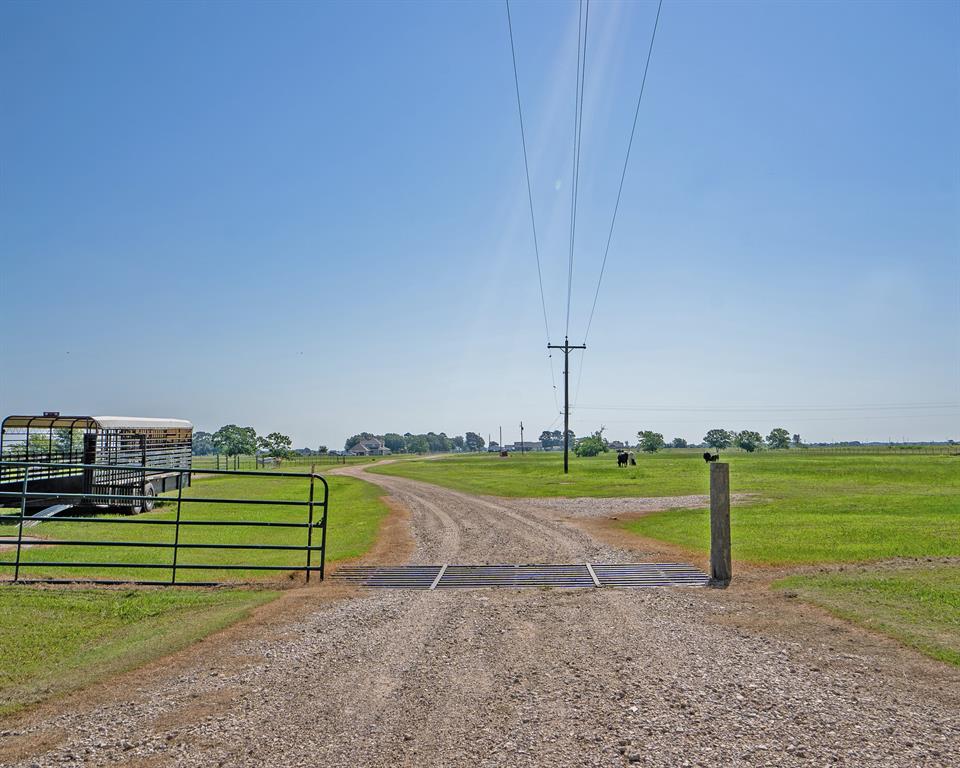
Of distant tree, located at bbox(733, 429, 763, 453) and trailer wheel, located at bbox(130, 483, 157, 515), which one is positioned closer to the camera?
trailer wheel, located at bbox(130, 483, 157, 515)

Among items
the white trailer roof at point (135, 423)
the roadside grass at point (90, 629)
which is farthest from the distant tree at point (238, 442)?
the roadside grass at point (90, 629)

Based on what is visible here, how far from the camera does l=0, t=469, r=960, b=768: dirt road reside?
433 centimetres

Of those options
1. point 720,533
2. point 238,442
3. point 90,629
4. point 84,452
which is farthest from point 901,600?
point 238,442

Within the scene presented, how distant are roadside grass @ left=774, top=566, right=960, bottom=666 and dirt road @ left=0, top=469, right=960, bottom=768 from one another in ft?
1.32

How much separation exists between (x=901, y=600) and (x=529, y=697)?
241 inches

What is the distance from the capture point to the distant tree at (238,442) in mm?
86188

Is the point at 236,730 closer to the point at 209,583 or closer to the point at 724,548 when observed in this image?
the point at 209,583

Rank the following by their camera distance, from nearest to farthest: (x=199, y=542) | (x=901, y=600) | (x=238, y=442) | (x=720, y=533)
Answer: (x=901, y=600) < (x=720, y=533) < (x=199, y=542) < (x=238, y=442)

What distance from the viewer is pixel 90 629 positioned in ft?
25.2

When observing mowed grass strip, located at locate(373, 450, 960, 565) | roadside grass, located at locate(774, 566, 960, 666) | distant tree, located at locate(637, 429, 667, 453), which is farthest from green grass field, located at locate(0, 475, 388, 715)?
distant tree, located at locate(637, 429, 667, 453)

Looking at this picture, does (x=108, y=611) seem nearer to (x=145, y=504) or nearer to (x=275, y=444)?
(x=145, y=504)

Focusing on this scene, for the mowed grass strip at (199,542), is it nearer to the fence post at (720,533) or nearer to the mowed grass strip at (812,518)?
the fence post at (720,533)

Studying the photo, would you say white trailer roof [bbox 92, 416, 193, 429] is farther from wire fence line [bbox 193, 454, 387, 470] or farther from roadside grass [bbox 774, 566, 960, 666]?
wire fence line [bbox 193, 454, 387, 470]

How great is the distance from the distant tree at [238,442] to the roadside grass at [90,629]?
3084 inches
